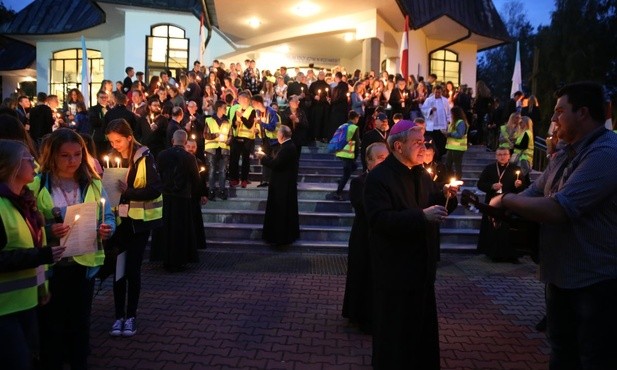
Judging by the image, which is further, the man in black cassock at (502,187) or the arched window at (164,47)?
the arched window at (164,47)

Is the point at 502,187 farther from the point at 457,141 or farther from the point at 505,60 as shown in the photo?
the point at 505,60

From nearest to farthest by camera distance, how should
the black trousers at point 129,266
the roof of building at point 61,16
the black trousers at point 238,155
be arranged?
the black trousers at point 129,266, the black trousers at point 238,155, the roof of building at point 61,16

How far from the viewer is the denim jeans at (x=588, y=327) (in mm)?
2805

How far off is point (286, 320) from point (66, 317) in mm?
2480

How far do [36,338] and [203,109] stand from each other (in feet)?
37.0

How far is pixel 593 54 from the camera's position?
3148 centimetres

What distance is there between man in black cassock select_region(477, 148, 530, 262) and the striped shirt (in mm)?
5394

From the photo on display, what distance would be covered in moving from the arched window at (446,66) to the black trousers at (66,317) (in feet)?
74.2

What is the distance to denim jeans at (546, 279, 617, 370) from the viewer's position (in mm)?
2805

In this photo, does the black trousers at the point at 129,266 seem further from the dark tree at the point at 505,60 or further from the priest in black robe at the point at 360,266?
the dark tree at the point at 505,60

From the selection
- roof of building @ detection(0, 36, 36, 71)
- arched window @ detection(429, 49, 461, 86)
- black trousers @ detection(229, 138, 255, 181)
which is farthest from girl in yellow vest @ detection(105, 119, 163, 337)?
roof of building @ detection(0, 36, 36, 71)

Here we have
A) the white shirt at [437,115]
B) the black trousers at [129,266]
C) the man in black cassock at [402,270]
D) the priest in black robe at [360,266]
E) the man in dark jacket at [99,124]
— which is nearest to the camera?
the man in black cassock at [402,270]

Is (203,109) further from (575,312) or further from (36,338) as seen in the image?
(575,312)

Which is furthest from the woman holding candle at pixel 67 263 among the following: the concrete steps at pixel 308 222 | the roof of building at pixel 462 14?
the roof of building at pixel 462 14
